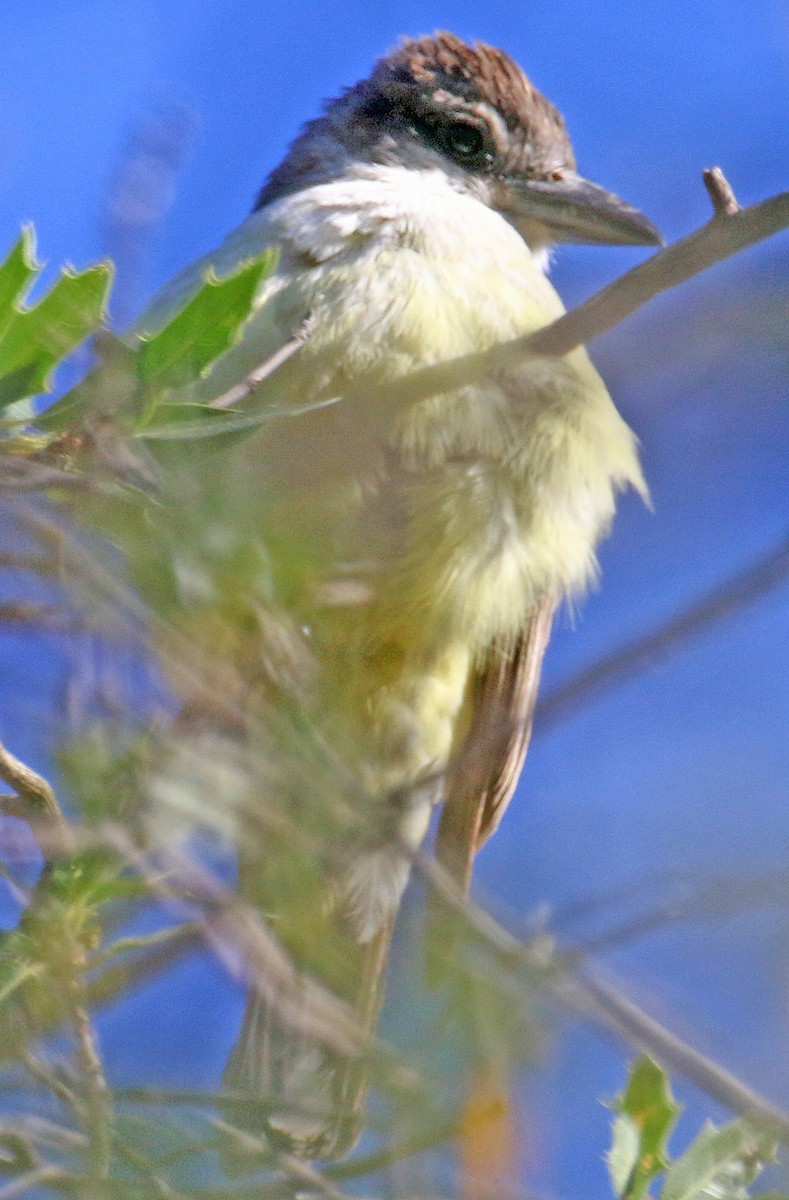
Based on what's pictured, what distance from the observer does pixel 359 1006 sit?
69.5 inches

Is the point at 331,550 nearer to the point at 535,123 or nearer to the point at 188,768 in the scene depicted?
the point at 188,768

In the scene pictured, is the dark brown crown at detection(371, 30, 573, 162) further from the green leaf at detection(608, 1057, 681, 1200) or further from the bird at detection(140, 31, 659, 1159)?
the green leaf at detection(608, 1057, 681, 1200)

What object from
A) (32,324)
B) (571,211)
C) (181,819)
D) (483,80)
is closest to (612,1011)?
(181,819)

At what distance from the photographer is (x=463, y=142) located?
305 cm

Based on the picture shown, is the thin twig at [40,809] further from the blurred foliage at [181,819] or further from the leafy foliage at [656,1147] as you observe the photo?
the leafy foliage at [656,1147]

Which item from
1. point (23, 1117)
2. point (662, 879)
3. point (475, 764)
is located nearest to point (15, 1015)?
point (23, 1117)

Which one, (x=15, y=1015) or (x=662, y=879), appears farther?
(x=15, y=1015)

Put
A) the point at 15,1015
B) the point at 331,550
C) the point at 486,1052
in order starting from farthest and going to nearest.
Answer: the point at 331,550 → the point at 15,1015 → the point at 486,1052

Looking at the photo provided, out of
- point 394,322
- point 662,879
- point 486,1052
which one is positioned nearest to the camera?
point 486,1052

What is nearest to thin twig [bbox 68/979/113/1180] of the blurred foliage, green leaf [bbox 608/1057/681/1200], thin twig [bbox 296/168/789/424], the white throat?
the blurred foliage

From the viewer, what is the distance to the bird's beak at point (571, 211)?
9.82 ft

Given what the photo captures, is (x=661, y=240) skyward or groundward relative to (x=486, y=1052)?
skyward

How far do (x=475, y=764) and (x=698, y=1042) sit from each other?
1.40 metres

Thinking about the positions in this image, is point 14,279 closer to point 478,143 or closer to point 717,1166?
point 717,1166
